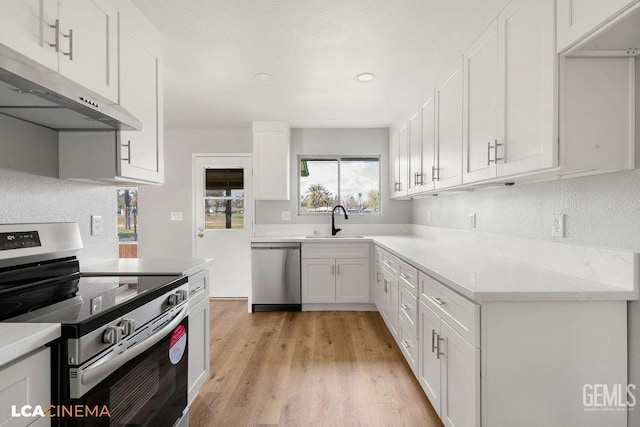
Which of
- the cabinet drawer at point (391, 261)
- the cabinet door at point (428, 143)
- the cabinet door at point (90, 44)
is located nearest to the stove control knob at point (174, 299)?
the cabinet door at point (90, 44)

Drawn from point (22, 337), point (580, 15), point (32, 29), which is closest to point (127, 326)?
point (22, 337)

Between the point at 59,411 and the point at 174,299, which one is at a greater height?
the point at 174,299

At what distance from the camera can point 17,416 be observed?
794 mm

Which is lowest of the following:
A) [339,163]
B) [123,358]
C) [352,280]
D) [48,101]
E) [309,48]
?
[352,280]

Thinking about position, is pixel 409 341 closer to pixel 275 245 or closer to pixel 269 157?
pixel 275 245

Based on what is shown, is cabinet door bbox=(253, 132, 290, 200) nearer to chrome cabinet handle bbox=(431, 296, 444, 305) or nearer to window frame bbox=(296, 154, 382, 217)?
window frame bbox=(296, 154, 382, 217)

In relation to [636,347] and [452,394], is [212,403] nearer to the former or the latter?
[452,394]

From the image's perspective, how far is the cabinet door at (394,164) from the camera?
155 inches

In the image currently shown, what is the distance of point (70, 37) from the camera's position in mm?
1337

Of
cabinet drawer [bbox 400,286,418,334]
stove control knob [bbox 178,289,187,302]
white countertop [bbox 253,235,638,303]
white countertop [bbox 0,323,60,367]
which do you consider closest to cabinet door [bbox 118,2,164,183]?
stove control knob [bbox 178,289,187,302]

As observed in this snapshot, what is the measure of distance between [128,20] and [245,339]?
2643mm

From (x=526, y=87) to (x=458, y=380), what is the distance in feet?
4.49

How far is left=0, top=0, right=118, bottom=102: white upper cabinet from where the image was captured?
1130 millimetres

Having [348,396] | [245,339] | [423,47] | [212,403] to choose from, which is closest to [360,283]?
[245,339]
